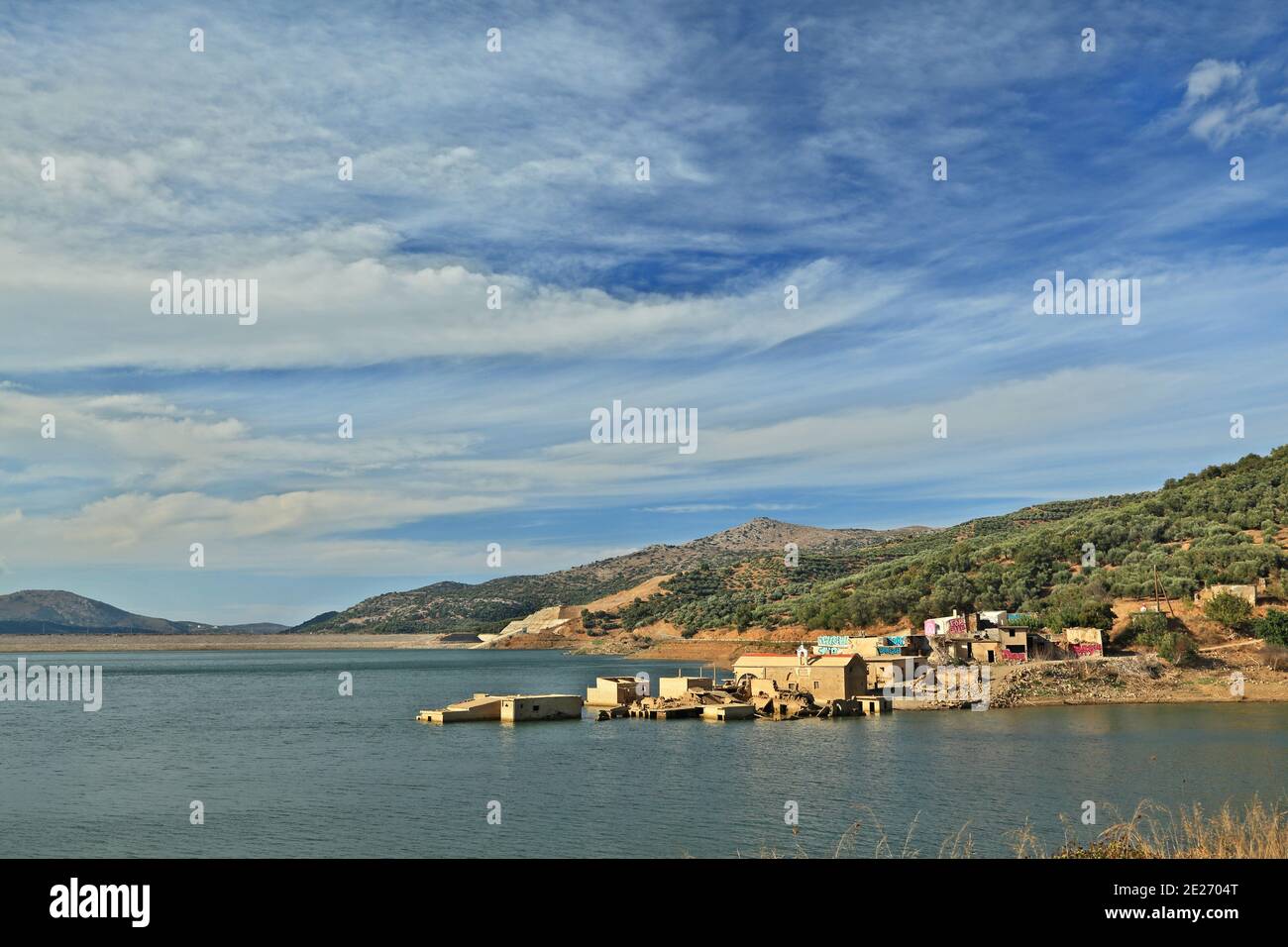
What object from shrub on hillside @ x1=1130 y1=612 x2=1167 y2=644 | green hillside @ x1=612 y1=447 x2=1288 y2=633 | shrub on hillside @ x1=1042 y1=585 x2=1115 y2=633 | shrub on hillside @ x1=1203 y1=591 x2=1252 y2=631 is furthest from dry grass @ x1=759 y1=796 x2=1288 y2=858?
green hillside @ x1=612 y1=447 x2=1288 y2=633

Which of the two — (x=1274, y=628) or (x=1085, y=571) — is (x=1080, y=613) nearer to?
(x=1274, y=628)

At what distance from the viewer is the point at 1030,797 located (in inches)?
1307

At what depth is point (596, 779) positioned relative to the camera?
3909 cm

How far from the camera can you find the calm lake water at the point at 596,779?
29219 mm

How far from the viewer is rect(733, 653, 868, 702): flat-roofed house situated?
64188 mm

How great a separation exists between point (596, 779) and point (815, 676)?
29.0m

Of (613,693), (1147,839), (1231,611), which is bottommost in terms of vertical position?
(613,693)

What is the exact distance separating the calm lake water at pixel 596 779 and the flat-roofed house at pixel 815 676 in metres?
4.60

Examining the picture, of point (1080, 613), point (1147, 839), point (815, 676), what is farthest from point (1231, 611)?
point (1147, 839)
